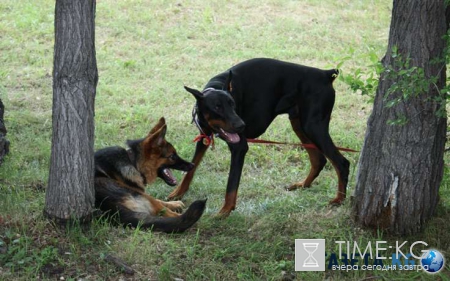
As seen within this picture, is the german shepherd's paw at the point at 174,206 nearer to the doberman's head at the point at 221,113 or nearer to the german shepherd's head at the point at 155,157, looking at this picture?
the german shepherd's head at the point at 155,157

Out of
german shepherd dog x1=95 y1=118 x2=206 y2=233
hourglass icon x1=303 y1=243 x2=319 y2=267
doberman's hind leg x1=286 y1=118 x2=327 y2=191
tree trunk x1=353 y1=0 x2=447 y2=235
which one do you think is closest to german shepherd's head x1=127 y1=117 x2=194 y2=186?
german shepherd dog x1=95 y1=118 x2=206 y2=233

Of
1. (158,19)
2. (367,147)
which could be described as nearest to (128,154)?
(367,147)

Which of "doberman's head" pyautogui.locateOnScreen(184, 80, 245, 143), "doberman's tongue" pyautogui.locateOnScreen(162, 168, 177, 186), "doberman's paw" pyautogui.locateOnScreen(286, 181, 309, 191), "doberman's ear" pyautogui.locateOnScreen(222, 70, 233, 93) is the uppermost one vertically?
"doberman's ear" pyautogui.locateOnScreen(222, 70, 233, 93)

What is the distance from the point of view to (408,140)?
5.15m

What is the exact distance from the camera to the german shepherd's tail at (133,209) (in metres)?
5.37

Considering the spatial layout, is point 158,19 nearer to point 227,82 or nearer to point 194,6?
point 194,6

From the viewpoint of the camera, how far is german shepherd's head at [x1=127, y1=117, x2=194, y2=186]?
21.0 feet

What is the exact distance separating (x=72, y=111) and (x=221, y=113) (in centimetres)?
157

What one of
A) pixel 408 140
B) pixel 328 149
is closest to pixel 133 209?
pixel 328 149

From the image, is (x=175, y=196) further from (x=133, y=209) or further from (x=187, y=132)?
(x=187, y=132)

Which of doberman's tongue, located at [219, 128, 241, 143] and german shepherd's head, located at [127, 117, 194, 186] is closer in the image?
doberman's tongue, located at [219, 128, 241, 143]

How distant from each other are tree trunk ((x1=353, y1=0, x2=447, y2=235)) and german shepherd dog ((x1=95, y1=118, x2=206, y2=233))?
1.41 meters

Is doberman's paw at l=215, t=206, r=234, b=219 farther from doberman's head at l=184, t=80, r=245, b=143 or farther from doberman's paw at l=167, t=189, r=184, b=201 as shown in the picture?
doberman's paw at l=167, t=189, r=184, b=201

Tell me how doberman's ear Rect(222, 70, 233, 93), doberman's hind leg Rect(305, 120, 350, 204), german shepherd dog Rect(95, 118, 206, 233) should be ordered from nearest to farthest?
german shepherd dog Rect(95, 118, 206, 233)
doberman's ear Rect(222, 70, 233, 93)
doberman's hind leg Rect(305, 120, 350, 204)
